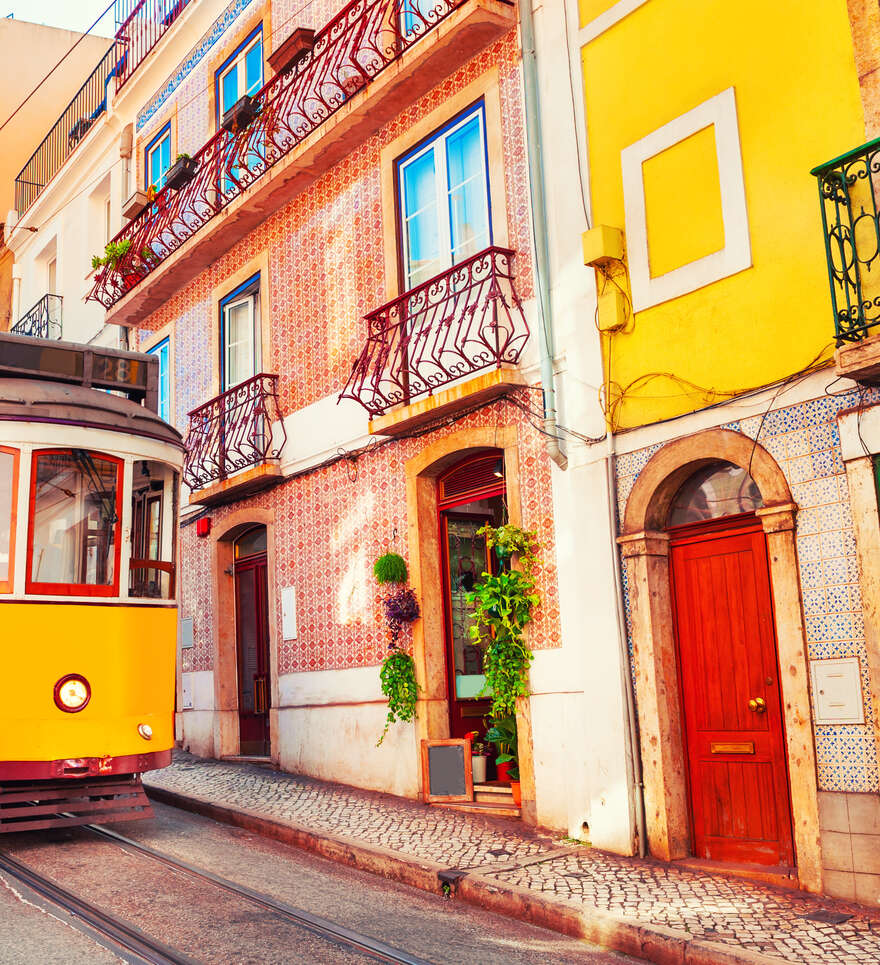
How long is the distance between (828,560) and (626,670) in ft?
5.96

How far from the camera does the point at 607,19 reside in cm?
805

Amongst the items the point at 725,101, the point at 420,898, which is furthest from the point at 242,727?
the point at 725,101

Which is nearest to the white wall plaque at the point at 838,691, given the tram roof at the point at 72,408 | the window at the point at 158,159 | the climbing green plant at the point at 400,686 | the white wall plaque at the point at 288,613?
the climbing green plant at the point at 400,686

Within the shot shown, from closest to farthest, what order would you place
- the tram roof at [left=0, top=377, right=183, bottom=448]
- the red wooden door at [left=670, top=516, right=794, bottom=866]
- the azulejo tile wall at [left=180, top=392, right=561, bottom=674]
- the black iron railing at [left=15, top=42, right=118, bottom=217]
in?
the red wooden door at [left=670, top=516, right=794, bottom=866]
the tram roof at [left=0, top=377, right=183, bottom=448]
the azulejo tile wall at [left=180, top=392, right=561, bottom=674]
the black iron railing at [left=15, top=42, right=118, bottom=217]

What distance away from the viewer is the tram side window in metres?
7.98

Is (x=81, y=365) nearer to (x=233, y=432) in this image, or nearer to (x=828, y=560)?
(x=233, y=432)

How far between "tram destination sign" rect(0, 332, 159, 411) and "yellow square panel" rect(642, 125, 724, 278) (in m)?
4.23

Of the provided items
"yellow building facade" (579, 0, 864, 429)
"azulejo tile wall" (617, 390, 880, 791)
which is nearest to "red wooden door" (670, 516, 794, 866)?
"azulejo tile wall" (617, 390, 880, 791)

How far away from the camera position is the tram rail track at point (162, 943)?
16.7 feet

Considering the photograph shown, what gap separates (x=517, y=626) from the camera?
8.57 metres

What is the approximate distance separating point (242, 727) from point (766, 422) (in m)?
8.55

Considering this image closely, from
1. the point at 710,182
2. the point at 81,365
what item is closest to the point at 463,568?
the point at 81,365

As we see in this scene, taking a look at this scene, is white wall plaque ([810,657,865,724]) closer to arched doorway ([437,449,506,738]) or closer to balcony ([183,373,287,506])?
arched doorway ([437,449,506,738])

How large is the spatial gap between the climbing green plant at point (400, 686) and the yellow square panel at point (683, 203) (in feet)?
13.9
